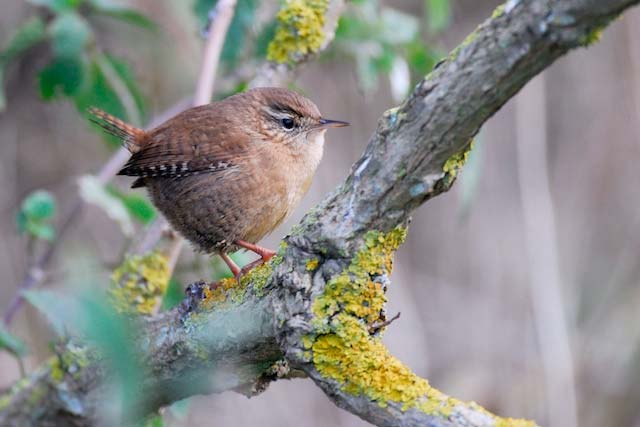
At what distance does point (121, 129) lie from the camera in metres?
3.21

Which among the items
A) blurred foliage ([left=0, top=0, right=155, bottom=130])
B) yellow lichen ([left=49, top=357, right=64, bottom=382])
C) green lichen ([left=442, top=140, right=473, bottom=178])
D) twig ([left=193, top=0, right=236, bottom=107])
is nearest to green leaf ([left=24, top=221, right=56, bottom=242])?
yellow lichen ([left=49, top=357, right=64, bottom=382])

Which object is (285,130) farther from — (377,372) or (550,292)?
(550,292)

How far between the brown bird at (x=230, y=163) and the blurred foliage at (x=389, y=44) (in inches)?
12.7

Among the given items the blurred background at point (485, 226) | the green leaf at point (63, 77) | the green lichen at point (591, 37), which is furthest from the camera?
the blurred background at point (485, 226)

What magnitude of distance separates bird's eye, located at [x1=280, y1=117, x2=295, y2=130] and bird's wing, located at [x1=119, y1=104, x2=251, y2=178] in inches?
6.5

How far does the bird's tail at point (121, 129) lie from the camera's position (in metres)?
3.18

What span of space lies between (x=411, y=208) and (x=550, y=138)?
410cm

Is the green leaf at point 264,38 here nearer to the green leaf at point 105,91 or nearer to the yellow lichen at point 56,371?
the green leaf at point 105,91

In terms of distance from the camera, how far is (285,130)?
3137 millimetres

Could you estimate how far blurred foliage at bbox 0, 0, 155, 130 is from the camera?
10.1 feet

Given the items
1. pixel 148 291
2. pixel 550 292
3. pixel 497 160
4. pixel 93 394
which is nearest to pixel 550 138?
pixel 497 160

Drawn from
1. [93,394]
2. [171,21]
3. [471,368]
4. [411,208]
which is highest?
[171,21]

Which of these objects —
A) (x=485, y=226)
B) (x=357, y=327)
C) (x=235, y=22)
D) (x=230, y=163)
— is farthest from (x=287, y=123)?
(x=485, y=226)

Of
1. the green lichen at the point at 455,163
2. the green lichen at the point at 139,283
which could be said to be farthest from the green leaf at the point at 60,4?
the green lichen at the point at 455,163
